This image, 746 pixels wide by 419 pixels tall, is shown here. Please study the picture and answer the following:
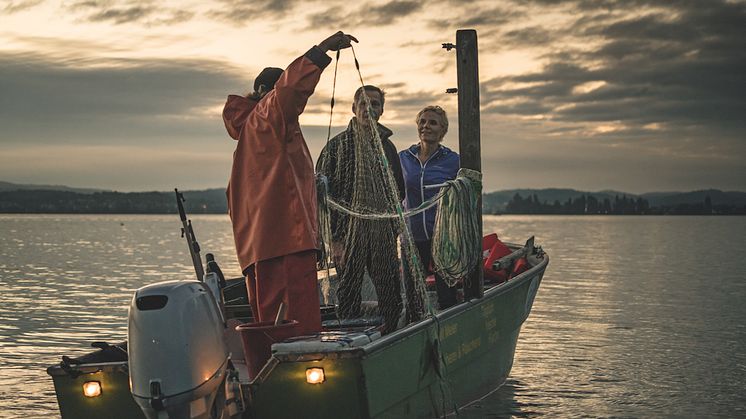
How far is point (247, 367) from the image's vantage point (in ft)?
19.4

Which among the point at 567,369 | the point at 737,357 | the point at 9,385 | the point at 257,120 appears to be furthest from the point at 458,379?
the point at 737,357

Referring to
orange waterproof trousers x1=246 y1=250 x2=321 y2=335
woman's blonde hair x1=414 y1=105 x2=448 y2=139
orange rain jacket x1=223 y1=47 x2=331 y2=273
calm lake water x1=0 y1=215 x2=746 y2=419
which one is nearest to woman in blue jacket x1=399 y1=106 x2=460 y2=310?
woman's blonde hair x1=414 y1=105 x2=448 y2=139

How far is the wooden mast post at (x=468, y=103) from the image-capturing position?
24.0 ft

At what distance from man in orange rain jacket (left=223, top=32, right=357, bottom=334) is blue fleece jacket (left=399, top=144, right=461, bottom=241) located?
2.13m

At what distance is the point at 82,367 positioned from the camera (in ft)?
18.1

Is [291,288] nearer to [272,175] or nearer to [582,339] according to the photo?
[272,175]

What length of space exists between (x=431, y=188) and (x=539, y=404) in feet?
9.74

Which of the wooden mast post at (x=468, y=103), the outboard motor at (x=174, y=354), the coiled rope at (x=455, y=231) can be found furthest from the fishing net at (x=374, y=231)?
the outboard motor at (x=174, y=354)

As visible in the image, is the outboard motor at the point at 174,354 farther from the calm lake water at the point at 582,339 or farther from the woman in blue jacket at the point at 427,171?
the calm lake water at the point at 582,339

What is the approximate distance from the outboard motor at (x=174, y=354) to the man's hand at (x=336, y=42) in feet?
5.34

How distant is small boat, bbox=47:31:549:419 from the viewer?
192 inches

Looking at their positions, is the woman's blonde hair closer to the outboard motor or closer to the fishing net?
the fishing net

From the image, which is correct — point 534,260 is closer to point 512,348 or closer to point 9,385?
point 512,348

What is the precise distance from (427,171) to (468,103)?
2.36 ft
